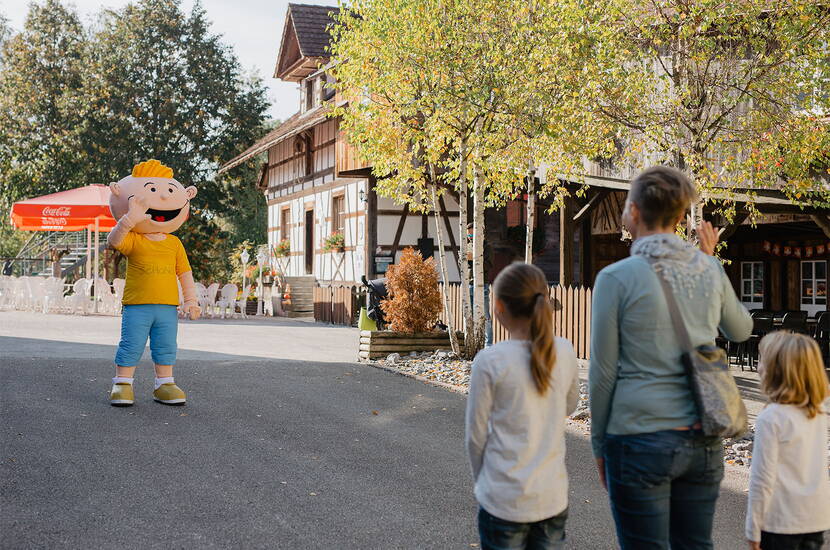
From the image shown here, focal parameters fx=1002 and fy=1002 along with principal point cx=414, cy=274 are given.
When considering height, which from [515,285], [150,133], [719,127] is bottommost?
[515,285]

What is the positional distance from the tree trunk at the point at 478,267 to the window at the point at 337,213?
16.3m

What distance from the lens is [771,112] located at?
10.5 m

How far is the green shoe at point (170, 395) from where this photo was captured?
9578 millimetres

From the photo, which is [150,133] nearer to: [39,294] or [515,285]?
[39,294]

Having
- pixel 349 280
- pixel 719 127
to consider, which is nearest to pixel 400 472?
pixel 719 127

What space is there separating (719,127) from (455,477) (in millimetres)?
5089

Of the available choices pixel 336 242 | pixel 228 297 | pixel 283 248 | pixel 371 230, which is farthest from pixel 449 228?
pixel 283 248

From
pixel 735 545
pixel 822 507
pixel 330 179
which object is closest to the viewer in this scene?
pixel 822 507

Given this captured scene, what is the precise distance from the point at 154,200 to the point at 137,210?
0.23 m

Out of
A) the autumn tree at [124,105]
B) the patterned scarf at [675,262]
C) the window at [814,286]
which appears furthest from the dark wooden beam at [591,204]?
the autumn tree at [124,105]

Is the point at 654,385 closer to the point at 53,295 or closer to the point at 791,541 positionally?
the point at 791,541

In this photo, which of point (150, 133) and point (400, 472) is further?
point (150, 133)

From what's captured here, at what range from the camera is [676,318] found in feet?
10.5

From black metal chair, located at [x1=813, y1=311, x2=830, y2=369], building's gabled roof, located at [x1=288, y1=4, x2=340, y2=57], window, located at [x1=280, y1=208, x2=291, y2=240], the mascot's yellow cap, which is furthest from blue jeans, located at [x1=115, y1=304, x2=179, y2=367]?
window, located at [x1=280, y1=208, x2=291, y2=240]
